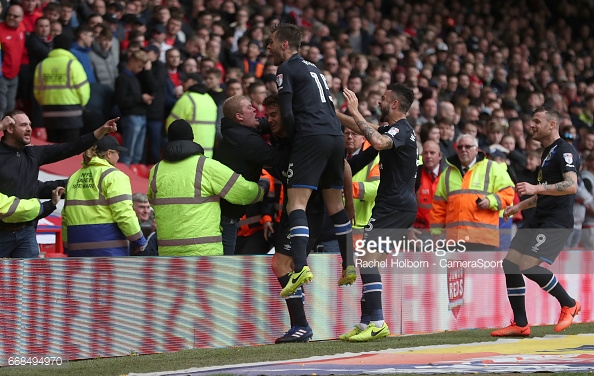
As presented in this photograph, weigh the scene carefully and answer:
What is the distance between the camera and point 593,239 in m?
16.2

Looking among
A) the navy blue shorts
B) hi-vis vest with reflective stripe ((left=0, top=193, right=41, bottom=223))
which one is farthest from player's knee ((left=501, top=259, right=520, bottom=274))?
hi-vis vest with reflective stripe ((left=0, top=193, right=41, bottom=223))

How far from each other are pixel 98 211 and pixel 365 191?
2.70 m

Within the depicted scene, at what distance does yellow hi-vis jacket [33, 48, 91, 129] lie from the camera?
14.4 meters

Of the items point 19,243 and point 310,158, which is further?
point 19,243

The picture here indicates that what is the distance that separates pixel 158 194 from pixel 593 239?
8815mm

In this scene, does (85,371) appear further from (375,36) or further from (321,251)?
(375,36)

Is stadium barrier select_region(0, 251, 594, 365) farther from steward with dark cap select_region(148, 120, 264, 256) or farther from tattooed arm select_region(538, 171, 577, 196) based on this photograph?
tattooed arm select_region(538, 171, 577, 196)

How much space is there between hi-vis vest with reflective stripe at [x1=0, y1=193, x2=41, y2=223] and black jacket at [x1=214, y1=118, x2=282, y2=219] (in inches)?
66.6

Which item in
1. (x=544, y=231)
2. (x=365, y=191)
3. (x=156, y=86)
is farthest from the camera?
(x=156, y=86)

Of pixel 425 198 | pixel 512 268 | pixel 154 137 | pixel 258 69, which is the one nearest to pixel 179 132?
pixel 512 268

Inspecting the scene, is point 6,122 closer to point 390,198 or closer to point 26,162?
point 26,162

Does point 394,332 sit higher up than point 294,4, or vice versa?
point 294,4

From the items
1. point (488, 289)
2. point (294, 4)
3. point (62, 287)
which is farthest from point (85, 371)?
point (294, 4)

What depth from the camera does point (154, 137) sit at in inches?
618
